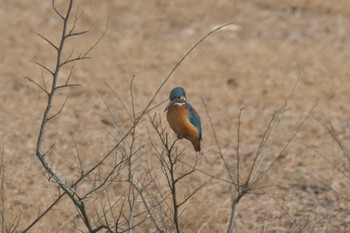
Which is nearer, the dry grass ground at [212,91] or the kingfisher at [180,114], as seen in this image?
the kingfisher at [180,114]

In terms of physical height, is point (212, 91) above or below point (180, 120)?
above

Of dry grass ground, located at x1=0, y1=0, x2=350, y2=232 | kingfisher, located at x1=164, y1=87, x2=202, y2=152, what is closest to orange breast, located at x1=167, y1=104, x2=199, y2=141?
kingfisher, located at x1=164, y1=87, x2=202, y2=152

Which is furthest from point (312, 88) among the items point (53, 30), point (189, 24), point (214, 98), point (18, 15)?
point (18, 15)

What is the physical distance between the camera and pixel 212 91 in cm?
964

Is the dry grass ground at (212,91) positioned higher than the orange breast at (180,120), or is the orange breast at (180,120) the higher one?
the dry grass ground at (212,91)

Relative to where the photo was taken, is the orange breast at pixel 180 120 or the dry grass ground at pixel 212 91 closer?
the orange breast at pixel 180 120

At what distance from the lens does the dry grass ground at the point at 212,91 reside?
685 centimetres

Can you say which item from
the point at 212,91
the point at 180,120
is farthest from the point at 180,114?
the point at 212,91

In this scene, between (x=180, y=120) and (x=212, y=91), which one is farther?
(x=212, y=91)

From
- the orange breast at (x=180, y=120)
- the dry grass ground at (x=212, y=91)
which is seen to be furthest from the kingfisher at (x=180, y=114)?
the dry grass ground at (x=212, y=91)

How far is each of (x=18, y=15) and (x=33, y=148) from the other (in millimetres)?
4537

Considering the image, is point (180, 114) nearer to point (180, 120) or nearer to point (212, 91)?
point (180, 120)

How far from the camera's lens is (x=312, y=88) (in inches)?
381

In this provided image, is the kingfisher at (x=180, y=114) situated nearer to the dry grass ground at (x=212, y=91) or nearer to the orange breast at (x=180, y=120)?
A: the orange breast at (x=180, y=120)
